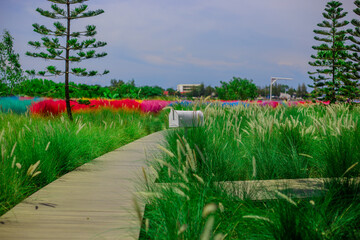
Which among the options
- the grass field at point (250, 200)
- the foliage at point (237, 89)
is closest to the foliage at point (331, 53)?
the grass field at point (250, 200)

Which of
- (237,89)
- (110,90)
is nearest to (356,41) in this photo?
(110,90)

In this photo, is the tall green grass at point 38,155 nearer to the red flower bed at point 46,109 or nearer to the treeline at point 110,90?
the treeline at point 110,90

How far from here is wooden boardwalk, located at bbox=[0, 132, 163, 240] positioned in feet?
8.42

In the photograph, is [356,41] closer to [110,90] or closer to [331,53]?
[331,53]

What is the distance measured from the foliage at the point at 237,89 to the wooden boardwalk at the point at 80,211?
1884 inches

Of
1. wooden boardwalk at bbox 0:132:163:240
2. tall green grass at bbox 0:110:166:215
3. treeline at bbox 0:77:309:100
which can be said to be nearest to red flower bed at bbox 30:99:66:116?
treeline at bbox 0:77:309:100

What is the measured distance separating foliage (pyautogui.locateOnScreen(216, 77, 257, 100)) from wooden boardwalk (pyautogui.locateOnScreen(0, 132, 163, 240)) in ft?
157

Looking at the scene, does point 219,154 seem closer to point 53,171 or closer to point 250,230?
point 250,230

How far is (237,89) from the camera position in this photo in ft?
173

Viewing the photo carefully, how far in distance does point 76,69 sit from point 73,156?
426cm

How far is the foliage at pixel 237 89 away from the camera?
170ft

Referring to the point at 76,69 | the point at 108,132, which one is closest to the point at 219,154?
the point at 108,132

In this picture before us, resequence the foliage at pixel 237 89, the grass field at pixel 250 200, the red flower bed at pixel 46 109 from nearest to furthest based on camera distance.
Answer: the grass field at pixel 250 200, the red flower bed at pixel 46 109, the foliage at pixel 237 89

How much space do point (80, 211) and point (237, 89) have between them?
51.0 metres
